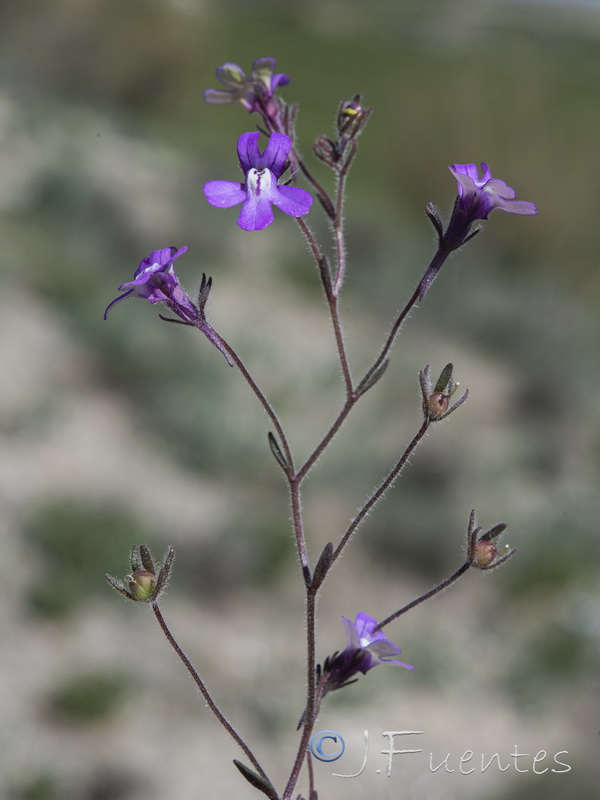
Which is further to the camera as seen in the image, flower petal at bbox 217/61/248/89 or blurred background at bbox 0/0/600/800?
blurred background at bbox 0/0/600/800

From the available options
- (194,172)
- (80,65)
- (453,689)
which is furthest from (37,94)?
(453,689)

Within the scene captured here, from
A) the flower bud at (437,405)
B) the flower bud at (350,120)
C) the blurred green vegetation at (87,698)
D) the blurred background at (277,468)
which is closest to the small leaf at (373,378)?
the flower bud at (437,405)

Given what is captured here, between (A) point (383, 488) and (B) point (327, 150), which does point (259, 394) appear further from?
(B) point (327, 150)

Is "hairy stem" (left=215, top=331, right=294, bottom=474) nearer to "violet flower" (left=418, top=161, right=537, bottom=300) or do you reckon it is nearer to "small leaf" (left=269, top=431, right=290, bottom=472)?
"small leaf" (left=269, top=431, right=290, bottom=472)

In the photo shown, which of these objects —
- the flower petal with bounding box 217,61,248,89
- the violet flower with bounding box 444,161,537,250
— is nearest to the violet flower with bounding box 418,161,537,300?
the violet flower with bounding box 444,161,537,250

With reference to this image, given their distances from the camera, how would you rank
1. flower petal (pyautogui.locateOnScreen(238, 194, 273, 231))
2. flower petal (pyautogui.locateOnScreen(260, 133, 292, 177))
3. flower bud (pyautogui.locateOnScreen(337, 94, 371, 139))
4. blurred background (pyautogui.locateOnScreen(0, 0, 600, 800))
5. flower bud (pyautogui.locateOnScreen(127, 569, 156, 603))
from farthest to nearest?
blurred background (pyautogui.locateOnScreen(0, 0, 600, 800)) < flower bud (pyautogui.locateOnScreen(337, 94, 371, 139)) < flower bud (pyautogui.locateOnScreen(127, 569, 156, 603)) < flower petal (pyautogui.locateOnScreen(260, 133, 292, 177)) < flower petal (pyautogui.locateOnScreen(238, 194, 273, 231))

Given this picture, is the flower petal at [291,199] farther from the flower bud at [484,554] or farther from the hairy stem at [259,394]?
the flower bud at [484,554]
